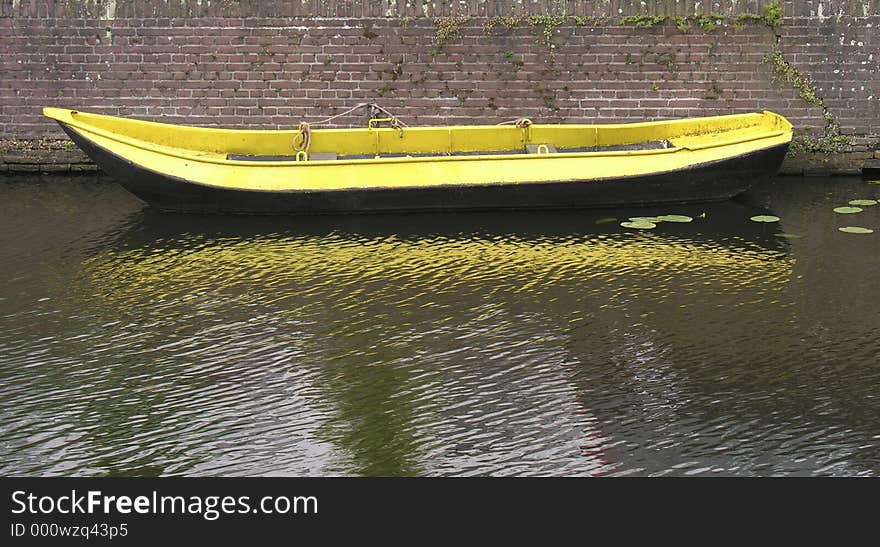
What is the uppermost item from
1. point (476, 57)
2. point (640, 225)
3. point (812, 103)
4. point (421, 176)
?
point (476, 57)

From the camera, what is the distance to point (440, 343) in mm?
9656

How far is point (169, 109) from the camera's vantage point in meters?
15.4

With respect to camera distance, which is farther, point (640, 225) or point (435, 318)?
point (640, 225)

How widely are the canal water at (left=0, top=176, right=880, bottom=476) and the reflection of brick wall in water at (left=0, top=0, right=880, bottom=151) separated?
2002 millimetres

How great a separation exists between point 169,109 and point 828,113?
285 inches

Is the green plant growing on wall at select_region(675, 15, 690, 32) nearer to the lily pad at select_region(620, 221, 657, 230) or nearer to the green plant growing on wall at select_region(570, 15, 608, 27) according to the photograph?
the green plant growing on wall at select_region(570, 15, 608, 27)

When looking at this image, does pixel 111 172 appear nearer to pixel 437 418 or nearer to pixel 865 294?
pixel 437 418

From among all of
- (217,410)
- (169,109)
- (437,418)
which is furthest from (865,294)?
(169,109)

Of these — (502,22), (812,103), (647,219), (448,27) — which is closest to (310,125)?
(448,27)

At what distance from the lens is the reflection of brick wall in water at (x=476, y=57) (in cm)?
1516

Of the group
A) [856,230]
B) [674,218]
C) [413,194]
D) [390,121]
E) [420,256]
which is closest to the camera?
[420,256]

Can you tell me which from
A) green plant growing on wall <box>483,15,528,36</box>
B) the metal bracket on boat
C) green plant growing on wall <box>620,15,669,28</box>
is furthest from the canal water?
green plant growing on wall <box>483,15,528,36</box>

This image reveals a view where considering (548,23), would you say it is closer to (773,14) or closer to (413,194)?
(773,14)

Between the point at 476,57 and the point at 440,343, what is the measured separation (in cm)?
626
